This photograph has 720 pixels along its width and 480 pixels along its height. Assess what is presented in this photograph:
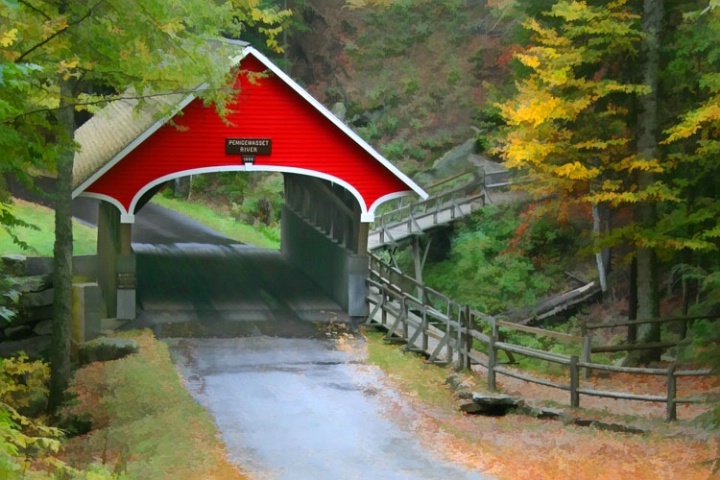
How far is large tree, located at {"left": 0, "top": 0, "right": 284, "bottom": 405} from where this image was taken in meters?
8.89

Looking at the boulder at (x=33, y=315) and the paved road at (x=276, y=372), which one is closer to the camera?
the paved road at (x=276, y=372)

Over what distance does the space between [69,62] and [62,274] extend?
5391 millimetres

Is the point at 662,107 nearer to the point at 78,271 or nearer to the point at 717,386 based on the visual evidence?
the point at 717,386

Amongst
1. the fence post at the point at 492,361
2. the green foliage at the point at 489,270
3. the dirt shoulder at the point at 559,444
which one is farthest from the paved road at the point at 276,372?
the green foliage at the point at 489,270

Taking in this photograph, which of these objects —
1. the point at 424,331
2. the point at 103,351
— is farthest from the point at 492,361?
the point at 103,351

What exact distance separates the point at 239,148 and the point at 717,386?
11560 mm

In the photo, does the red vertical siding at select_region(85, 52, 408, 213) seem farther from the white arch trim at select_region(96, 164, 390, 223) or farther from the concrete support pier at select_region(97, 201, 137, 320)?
the concrete support pier at select_region(97, 201, 137, 320)

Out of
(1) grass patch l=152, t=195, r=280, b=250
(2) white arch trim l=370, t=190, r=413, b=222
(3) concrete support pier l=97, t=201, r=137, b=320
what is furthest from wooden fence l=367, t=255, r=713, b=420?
(1) grass patch l=152, t=195, r=280, b=250

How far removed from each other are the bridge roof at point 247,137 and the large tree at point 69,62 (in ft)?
7.92

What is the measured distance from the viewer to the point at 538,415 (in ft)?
47.0

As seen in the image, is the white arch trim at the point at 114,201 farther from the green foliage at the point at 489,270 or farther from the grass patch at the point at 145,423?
the green foliage at the point at 489,270

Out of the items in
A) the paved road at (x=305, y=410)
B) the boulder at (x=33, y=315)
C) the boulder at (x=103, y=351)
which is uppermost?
the boulder at (x=33, y=315)

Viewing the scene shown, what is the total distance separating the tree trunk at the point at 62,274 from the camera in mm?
15039

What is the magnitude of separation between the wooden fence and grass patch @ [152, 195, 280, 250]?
46.9 feet
